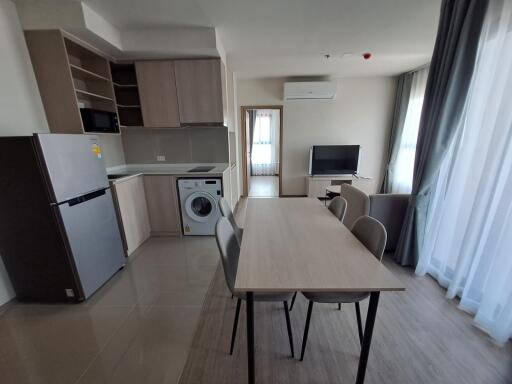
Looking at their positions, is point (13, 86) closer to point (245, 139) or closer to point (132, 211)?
point (132, 211)

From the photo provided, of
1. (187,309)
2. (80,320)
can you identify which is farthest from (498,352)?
(80,320)

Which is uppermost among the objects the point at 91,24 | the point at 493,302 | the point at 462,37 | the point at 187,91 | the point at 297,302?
the point at 91,24

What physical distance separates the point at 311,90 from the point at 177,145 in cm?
282

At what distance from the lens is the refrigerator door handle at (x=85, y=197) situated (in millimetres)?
1773

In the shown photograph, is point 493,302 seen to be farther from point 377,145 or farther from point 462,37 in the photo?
point 377,145

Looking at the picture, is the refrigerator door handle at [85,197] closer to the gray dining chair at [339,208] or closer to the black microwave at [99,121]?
the black microwave at [99,121]

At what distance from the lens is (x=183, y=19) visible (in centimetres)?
218

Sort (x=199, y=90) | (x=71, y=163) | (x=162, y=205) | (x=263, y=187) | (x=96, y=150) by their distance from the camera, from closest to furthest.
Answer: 1. (x=71, y=163)
2. (x=96, y=150)
3. (x=199, y=90)
4. (x=162, y=205)
5. (x=263, y=187)

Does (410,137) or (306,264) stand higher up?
(410,137)

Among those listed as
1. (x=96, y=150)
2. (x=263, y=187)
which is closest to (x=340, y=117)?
(x=263, y=187)

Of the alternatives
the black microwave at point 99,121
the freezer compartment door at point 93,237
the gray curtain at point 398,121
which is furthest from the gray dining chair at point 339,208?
the gray curtain at point 398,121

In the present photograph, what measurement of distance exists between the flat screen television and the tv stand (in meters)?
0.13

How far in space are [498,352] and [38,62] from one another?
14.6 feet

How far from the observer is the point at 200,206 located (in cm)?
309
